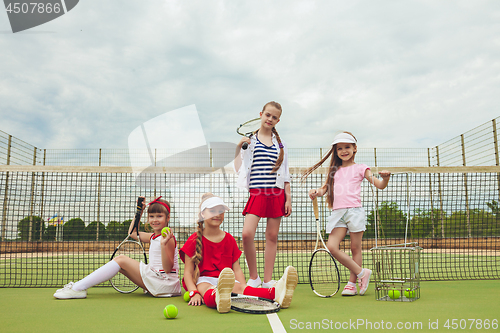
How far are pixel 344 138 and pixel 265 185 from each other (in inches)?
44.8

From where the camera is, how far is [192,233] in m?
4.01

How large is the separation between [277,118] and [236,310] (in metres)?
1.93

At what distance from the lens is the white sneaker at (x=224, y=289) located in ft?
9.43

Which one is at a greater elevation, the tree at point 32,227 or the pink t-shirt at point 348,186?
the pink t-shirt at point 348,186

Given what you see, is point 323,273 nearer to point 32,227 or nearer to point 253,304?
point 253,304

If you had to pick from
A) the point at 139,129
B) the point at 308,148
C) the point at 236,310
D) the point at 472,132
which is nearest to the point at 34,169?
the point at 139,129

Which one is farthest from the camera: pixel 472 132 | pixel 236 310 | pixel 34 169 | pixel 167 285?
pixel 472 132

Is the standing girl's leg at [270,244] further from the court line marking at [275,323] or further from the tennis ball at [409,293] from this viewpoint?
the tennis ball at [409,293]

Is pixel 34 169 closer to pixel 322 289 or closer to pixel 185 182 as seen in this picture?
pixel 185 182

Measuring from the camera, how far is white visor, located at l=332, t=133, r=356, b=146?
4.22m

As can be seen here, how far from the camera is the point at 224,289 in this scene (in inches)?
116

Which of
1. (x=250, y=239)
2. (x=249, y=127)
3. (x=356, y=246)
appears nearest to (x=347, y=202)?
(x=356, y=246)

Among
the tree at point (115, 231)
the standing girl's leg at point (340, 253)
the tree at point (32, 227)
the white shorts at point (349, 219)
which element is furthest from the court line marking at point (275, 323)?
the tree at point (32, 227)

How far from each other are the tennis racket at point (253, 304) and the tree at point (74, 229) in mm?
5785
